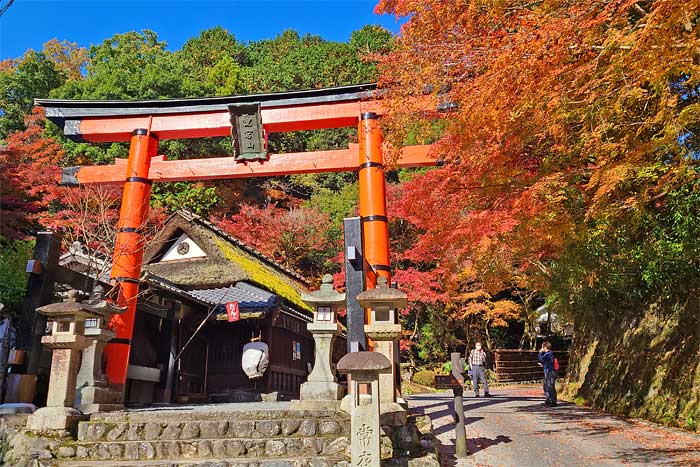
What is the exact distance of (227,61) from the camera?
33.5 metres

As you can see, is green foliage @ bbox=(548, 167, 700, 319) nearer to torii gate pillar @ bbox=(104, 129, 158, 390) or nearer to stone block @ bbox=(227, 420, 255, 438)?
stone block @ bbox=(227, 420, 255, 438)

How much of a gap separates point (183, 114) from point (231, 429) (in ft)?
22.5

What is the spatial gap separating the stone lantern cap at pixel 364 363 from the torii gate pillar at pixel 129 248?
4992 mm

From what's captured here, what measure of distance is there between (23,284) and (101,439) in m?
4.18

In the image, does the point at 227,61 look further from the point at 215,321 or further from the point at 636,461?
the point at 636,461

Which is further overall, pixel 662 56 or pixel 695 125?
pixel 695 125

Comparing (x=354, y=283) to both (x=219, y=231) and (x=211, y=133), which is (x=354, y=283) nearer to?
(x=211, y=133)

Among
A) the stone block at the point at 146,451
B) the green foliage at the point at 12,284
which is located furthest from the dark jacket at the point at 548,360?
the green foliage at the point at 12,284

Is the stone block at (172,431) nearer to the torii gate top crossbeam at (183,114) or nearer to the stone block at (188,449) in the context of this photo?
the stone block at (188,449)

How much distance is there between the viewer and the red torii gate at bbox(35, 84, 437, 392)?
367 inches

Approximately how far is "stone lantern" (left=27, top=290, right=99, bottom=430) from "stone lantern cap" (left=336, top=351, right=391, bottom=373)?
13.0 ft

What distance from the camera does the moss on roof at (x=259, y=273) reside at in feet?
45.5

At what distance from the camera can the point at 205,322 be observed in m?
12.1

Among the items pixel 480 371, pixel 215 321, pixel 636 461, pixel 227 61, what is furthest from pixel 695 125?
pixel 227 61
